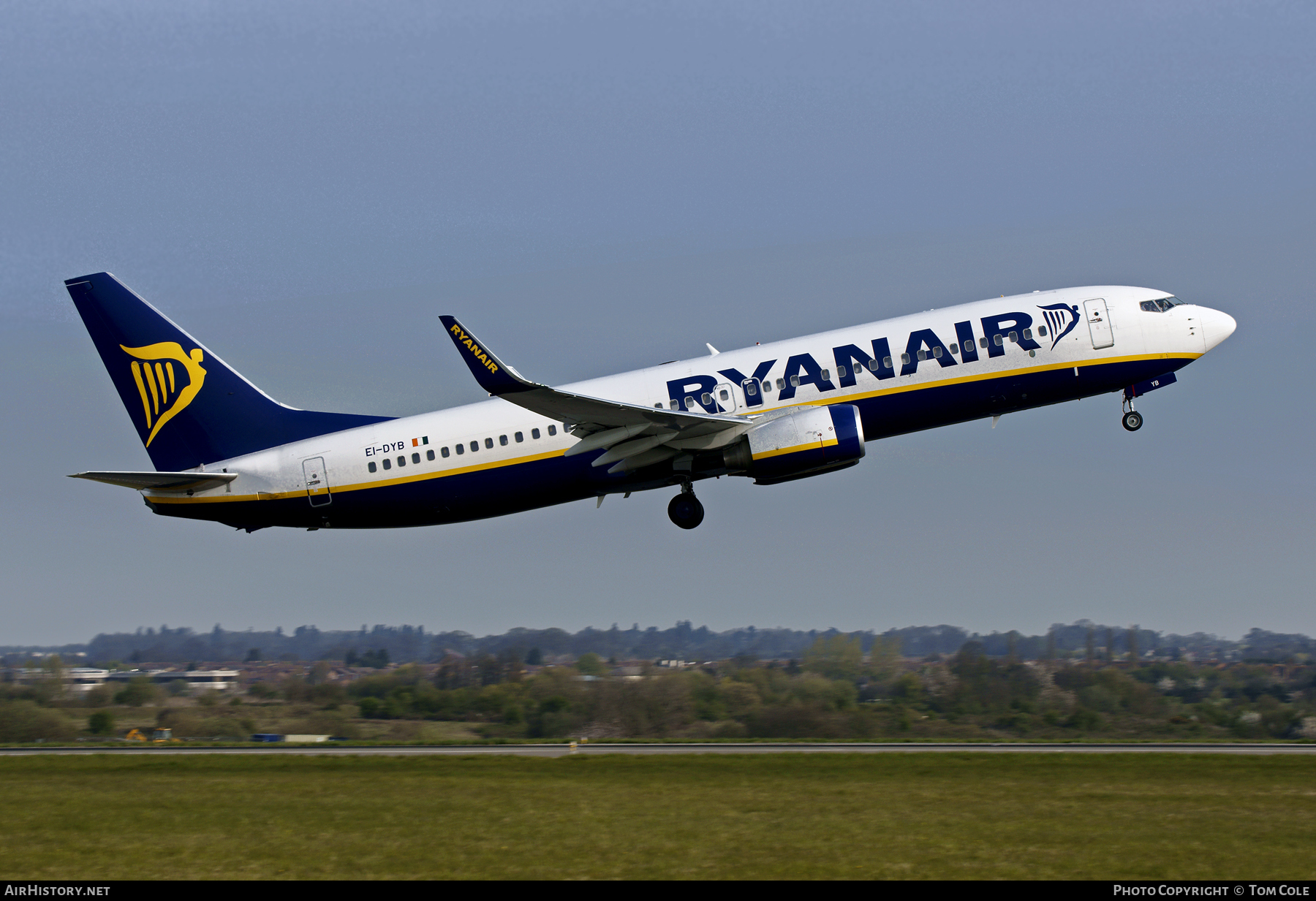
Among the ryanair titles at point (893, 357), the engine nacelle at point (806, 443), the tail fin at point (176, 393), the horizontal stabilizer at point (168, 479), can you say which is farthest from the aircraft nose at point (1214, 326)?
the horizontal stabilizer at point (168, 479)

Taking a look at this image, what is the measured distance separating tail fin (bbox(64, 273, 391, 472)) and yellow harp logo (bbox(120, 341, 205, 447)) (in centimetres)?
2

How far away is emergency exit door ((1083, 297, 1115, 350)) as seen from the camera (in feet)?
112

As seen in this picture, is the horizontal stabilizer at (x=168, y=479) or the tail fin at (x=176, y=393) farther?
the tail fin at (x=176, y=393)

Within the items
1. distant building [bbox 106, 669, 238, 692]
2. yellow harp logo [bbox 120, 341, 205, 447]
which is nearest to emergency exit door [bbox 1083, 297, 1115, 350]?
yellow harp logo [bbox 120, 341, 205, 447]

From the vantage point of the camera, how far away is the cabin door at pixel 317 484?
36.4 m

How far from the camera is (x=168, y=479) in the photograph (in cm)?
3588

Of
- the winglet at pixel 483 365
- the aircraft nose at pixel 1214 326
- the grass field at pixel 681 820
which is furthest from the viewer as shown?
the aircraft nose at pixel 1214 326

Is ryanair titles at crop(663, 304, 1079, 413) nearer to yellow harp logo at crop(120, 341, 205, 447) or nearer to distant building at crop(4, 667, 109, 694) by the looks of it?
yellow harp logo at crop(120, 341, 205, 447)

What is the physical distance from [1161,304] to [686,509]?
1453 centimetres

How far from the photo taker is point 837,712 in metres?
49.7

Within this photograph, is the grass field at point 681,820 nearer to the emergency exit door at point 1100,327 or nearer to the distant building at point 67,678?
the emergency exit door at point 1100,327

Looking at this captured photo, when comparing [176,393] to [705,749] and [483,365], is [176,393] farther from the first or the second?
[705,749]

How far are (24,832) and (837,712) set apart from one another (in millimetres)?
32313

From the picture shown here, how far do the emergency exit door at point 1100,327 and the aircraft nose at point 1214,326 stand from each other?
2.85 m
